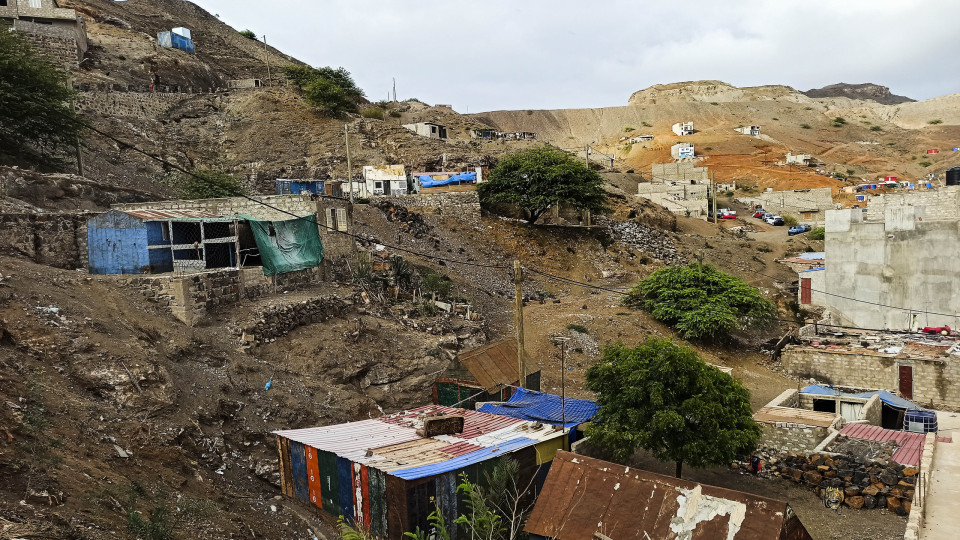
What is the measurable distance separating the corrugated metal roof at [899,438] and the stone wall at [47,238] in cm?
1897

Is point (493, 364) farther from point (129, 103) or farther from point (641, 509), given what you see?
point (129, 103)

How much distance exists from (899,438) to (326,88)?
4163cm

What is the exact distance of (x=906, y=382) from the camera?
743 inches

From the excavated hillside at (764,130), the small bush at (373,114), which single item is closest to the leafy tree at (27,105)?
the small bush at (373,114)

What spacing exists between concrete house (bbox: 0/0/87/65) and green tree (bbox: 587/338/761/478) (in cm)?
3829

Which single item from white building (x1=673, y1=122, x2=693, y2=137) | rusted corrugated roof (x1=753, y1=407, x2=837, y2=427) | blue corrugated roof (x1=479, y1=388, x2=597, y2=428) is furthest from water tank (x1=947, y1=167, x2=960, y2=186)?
white building (x1=673, y1=122, x2=693, y2=137)

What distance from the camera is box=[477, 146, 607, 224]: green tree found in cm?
3409

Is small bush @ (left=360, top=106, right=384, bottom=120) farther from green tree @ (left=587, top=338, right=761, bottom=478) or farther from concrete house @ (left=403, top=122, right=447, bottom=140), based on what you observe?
green tree @ (left=587, top=338, right=761, bottom=478)

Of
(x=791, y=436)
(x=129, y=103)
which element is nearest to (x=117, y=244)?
(x=791, y=436)

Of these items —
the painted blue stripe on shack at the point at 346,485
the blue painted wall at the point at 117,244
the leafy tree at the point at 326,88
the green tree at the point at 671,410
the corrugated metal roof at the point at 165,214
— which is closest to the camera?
the painted blue stripe on shack at the point at 346,485

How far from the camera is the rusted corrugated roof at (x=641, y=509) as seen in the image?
9.23 m

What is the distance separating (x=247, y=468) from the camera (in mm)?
11672

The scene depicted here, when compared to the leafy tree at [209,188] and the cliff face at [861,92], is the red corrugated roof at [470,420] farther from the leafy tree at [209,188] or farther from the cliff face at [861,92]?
the cliff face at [861,92]

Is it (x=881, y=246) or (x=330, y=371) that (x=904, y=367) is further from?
(x=330, y=371)
